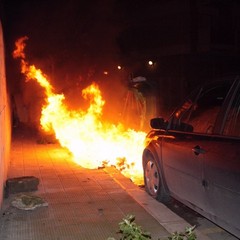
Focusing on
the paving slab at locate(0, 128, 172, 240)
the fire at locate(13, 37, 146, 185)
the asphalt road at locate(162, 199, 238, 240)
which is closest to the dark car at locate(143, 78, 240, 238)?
the asphalt road at locate(162, 199, 238, 240)

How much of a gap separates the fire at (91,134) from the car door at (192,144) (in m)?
2.86

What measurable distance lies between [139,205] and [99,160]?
3816 mm

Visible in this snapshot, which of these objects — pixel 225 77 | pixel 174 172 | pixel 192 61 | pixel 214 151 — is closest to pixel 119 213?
pixel 174 172

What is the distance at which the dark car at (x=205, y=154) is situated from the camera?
150 inches

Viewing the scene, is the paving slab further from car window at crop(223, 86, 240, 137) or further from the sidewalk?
car window at crop(223, 86, 240, 137)

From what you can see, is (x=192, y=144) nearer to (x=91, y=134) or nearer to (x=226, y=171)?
(x=226, y=171)

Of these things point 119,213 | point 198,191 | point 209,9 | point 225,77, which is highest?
point 209,9

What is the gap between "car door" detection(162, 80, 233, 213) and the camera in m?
4.38

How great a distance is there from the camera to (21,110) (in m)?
19.6

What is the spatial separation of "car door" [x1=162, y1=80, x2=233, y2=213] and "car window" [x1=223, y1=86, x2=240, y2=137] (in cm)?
22

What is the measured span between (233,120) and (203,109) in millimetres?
894

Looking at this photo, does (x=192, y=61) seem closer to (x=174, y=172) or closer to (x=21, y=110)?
(x=21, y=110)

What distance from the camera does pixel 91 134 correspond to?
38.0ft

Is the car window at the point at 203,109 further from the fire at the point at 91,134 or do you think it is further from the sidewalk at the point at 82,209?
the fire at the point at 91,134
